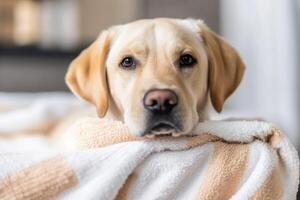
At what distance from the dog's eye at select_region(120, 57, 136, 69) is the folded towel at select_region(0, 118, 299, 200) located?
0.83 ft

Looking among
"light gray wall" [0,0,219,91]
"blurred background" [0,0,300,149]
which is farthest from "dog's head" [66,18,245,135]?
"light gray wall" [0,0,219,91]

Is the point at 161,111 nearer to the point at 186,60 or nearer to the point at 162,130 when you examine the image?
the point at 162,130

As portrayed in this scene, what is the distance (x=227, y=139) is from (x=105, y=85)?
392 millimetres

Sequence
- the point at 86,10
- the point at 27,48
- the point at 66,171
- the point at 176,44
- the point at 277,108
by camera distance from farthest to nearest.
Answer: the point at 86,10, the point at 27,48, the point at 277,108, the point at 176,44, the point at 66,171

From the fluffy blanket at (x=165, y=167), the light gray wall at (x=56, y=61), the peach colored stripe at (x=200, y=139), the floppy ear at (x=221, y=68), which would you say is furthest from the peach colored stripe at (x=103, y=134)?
the light gray wall at (x=56, y=61)

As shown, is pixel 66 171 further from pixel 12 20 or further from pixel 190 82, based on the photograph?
pixel 12 20

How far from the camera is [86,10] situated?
4305 millimetres

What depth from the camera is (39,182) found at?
0.98m

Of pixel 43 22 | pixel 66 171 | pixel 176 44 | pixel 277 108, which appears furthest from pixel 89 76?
pixel 43 22

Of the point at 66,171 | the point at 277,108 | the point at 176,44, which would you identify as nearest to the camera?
the point at 66,171

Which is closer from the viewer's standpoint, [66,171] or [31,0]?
[66,171]

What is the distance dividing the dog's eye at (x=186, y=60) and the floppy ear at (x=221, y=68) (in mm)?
67

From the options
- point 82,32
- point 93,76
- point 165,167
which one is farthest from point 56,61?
point 165,167

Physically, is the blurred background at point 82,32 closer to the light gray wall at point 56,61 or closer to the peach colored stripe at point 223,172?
the light gray wall at point 56,61
